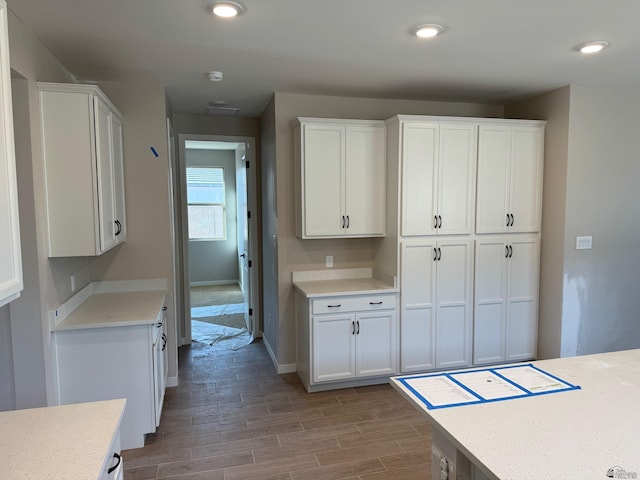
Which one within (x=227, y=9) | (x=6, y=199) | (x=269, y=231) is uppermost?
(x=227, y=9)

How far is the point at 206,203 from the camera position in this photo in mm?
8523

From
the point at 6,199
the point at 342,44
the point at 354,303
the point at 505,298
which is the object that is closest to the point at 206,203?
the point at 354,303

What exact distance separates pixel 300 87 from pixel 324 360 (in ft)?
7.79

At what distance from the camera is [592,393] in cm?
168

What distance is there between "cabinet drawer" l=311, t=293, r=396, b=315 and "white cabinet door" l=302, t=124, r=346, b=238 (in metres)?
0.60

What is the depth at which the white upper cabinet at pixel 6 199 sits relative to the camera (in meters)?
1.34

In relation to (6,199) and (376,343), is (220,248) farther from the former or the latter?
(6,199)

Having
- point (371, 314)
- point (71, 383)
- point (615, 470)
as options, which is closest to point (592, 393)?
point (615, 470)

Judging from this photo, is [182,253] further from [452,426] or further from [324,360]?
[452,426]

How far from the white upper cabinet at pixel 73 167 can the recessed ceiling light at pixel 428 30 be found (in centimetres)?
199

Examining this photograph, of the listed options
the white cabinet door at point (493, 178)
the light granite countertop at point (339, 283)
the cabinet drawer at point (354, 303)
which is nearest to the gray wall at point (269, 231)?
the light granite countertop at point (339, 283)

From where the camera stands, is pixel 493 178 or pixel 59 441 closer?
pixel 59 441

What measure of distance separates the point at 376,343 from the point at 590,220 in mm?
2260

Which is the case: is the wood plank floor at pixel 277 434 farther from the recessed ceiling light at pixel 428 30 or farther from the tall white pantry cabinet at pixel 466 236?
the recessed ceiling light at pixel 428 30
